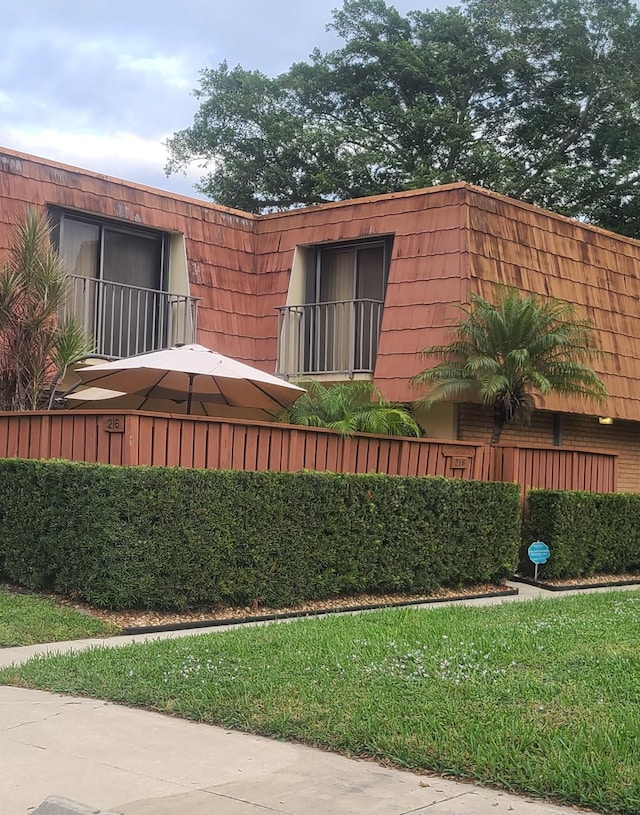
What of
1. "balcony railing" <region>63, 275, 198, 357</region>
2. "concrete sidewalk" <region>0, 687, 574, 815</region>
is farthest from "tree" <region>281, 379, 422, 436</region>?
"concrete sidewalk" <region>0, 687, 574, 815</region>

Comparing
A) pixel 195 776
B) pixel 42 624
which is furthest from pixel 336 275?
pixel 195 776

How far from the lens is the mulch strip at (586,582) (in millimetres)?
14617

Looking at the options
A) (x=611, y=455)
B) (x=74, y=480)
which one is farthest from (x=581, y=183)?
(x=74, y=480)

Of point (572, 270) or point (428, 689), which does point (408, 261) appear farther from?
point (428, 689)

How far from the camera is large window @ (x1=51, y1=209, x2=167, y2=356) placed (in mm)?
16219

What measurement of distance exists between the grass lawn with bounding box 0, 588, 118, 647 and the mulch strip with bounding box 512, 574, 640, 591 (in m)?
6.89

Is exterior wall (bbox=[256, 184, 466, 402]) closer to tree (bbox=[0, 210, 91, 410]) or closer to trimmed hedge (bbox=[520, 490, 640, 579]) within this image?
trimmed hedge (bbox=[520, 490, 640, 579])

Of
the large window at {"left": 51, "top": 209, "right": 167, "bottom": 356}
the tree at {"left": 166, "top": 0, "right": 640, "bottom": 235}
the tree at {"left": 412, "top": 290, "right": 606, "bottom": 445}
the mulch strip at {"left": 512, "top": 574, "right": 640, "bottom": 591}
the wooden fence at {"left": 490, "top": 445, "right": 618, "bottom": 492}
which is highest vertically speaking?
the tree at {"left": 166, "top": 0, "right": 640, "bottom": 235}

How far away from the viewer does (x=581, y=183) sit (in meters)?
32.9

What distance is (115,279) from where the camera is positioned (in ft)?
56.0

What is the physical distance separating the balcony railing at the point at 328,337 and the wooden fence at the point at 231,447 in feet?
10.5

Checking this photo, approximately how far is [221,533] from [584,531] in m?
6.36

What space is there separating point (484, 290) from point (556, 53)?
70.2ft

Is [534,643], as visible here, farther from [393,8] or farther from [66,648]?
[393,8]
